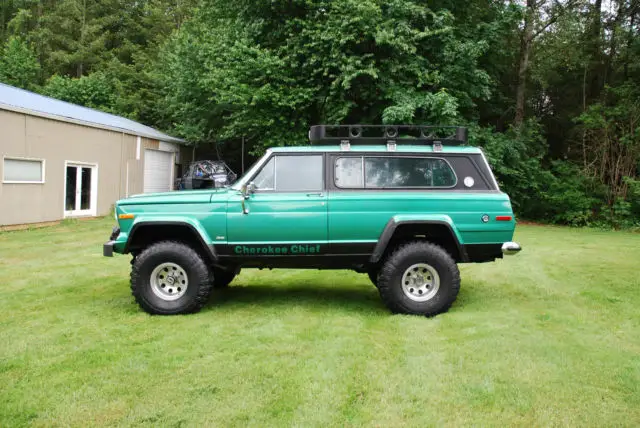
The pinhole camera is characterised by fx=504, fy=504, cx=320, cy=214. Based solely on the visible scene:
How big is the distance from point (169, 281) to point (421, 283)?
9.51ft

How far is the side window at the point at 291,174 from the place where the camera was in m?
5.81

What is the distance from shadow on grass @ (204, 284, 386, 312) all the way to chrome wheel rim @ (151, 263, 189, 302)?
483 mm

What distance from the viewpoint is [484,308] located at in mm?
6129

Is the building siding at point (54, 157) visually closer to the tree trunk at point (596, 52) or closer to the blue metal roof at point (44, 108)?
the blue metal roof at point (44, 108)

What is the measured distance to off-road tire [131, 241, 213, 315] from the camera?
5.62 meters

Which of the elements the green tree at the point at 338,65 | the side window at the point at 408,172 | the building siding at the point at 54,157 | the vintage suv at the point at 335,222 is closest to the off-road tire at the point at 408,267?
the vintage suv at the point at 335,222

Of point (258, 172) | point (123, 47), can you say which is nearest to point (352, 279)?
point (258, 172)

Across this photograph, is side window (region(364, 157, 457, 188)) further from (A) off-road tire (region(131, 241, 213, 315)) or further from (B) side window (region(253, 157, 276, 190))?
(A) off-road tire (region(131, 241, 213, 315))

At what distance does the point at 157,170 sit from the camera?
22531 mm

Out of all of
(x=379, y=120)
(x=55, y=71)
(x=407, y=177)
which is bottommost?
(x=407, y=177)

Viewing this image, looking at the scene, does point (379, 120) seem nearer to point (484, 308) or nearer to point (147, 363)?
point (484, 308)

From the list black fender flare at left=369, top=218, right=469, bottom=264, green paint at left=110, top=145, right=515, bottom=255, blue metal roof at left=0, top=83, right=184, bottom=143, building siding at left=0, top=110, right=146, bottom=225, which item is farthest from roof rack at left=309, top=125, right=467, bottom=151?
building siding at left=0, top=110, right=146, bottom=225

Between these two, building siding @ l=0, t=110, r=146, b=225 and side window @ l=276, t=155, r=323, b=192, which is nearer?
side window @ l=276, t=155, r=323, b=192

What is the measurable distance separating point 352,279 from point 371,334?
2981 millimetres
